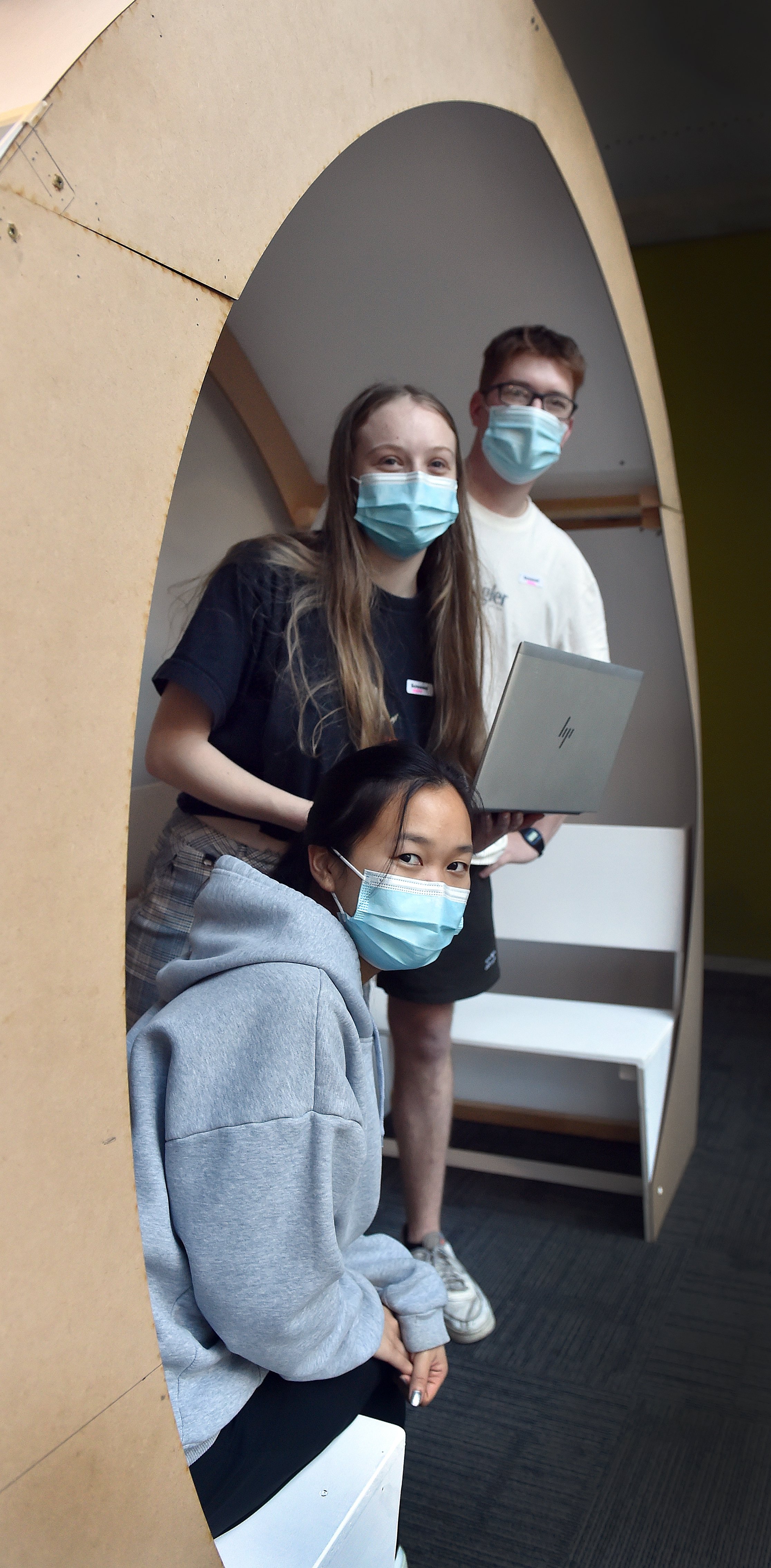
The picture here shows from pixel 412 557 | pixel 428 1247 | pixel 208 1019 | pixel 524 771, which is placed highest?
pixel 412 557

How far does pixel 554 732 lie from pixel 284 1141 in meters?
0.75

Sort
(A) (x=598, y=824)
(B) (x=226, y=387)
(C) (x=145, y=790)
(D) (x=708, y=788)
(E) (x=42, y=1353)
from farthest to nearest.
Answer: (D) (x=708, y=788)
(A) (x=598, y=824)
(B) (x=226, y=387)
(C) (x=145, y=790)
(E) (x=42, y=1353)

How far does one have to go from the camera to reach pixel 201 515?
2461 millimetres

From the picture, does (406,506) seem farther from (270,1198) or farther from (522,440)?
(270,1198)

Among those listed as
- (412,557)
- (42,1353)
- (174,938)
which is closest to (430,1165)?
(174,938)

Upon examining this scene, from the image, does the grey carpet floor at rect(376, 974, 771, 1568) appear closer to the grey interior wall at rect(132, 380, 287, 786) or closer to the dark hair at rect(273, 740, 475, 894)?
the dark hair at rect(273, 740, 475, 894)

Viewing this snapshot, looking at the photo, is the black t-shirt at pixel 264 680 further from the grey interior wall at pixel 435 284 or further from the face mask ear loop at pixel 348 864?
the grey interior wall at pixel 435 284

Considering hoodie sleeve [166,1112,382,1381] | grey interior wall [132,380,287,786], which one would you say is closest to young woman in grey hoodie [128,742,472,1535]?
hoodie sleeve [166,1112,382,1381]

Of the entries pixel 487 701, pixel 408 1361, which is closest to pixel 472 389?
pixel 487 701

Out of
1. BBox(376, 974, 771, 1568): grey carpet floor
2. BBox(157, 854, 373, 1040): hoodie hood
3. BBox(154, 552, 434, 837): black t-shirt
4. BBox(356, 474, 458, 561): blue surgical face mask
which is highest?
BBox(356, 474, 458, 561): blue surgical face mask

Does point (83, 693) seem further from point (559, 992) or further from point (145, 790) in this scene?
point (559, 992)

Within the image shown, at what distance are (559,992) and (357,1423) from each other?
76.1 inches

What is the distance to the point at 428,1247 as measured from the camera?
6.46 feet

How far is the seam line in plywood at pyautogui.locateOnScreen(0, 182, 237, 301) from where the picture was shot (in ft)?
2.22
